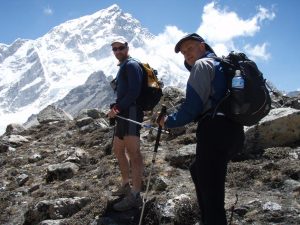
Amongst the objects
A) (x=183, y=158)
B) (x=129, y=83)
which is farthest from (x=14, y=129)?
(x=129, y=83)

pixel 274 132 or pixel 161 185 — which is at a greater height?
pixel 274 132

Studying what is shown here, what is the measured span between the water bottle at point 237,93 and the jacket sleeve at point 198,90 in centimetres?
30

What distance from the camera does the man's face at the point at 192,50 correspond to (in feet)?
19.9

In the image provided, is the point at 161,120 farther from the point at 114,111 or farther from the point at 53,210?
the point at 53,210

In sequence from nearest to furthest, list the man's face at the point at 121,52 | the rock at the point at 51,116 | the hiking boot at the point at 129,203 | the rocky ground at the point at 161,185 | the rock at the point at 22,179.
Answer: the rocky ground at the point at 161,185 < the hiking boot at the point at 129,203 < the man's face at the point at 121,52 < the rock at the point at 22,179 < the rock at the point at 51,116

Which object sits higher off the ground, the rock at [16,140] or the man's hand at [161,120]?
the rock at [16,140]

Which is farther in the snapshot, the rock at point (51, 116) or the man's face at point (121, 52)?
the rock at point (51, 116)

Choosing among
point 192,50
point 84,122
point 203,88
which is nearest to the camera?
point 203,88

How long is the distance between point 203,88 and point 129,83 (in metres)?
2.63

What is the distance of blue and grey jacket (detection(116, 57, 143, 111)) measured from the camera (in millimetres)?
7992

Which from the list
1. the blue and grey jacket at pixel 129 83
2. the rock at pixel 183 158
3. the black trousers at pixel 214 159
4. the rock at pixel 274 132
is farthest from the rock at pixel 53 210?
the rock at pixel 274 132

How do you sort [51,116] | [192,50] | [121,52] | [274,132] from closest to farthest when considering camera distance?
[192,50] → [121,52] → [274,132] → [51,116]

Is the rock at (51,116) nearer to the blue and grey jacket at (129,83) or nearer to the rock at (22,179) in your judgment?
the rock at (22,179)

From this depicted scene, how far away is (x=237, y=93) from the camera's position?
215 inches
